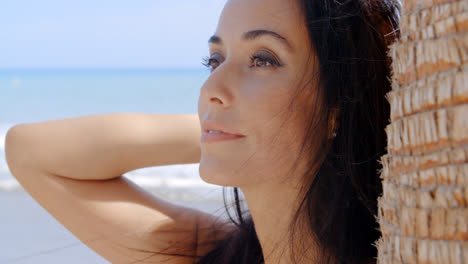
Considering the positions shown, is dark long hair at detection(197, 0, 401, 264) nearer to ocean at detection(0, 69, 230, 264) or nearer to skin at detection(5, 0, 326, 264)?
skin at detection(5, 0, 326, 264)

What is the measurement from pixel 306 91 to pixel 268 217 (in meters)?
0.48

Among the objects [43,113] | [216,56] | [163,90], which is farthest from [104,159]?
[163,90]

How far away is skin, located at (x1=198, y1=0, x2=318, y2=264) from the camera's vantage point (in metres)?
1.45

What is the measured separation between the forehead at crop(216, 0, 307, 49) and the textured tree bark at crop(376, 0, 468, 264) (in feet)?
2.38

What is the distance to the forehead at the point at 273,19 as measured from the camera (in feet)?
4.82

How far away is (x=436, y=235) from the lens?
25.7 inches

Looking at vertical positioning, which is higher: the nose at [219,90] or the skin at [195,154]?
the nose at [219,90]

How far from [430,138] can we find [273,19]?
0.91 metres

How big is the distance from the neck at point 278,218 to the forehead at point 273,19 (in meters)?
0.52

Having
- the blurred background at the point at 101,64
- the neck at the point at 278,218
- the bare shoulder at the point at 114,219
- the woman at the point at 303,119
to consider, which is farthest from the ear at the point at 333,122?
the blurred background at the point at 101,64

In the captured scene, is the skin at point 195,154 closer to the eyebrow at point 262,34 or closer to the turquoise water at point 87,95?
the eyebrow at point 262,34

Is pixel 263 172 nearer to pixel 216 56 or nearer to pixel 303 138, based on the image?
pixel 303 138

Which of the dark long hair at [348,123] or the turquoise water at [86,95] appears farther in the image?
the turquoise water at [86,95]

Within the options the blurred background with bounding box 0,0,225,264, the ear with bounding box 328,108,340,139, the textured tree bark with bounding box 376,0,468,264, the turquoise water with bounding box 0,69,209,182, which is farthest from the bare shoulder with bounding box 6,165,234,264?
the turquoise water with bounding box 0,69,209,182
